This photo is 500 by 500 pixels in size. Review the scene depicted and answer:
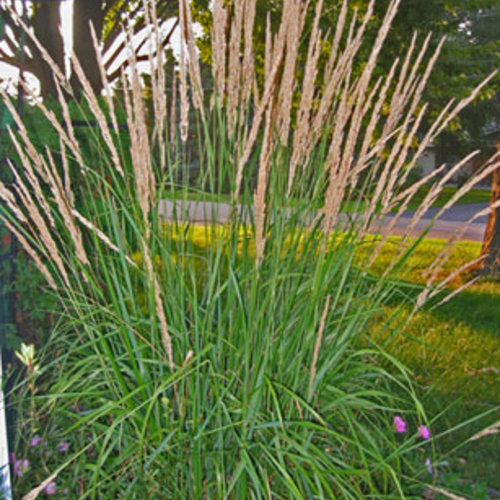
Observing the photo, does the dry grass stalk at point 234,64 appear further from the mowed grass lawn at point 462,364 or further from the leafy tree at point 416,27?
the leafy tree at point 416,27

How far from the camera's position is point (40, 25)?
183 inches

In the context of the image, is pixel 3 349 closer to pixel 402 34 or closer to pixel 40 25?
pixel 40 25

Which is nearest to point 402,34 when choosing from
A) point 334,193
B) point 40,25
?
point 40,25

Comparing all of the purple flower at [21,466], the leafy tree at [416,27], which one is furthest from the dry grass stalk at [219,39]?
the leafy tree at [416,27]

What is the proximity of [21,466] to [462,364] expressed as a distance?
2.43 m

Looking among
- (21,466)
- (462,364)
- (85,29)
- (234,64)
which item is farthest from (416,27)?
(21,466)

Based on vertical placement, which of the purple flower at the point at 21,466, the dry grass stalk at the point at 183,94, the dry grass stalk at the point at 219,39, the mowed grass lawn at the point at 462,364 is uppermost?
the dry grass stalk at the point at 219,39

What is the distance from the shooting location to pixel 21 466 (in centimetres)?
178

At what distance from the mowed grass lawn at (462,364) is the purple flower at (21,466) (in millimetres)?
1050

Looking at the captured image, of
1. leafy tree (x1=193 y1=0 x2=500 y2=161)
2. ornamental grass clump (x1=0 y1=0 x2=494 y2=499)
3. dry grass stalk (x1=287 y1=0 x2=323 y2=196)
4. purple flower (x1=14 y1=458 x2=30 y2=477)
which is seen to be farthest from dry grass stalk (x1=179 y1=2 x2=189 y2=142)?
leafy tree (x1=193 y1=0 x2=500 y2=161)

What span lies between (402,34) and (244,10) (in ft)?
15.8

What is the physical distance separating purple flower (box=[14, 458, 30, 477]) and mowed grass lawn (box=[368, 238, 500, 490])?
105 cm

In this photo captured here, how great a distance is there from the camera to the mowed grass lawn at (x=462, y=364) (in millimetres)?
2504

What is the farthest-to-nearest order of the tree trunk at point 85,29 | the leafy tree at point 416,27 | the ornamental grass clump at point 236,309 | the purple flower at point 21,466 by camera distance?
the leafy tree at point 416,27
the tree trunk at point 85,29
the purple flower at point 21,466
the ornamental grass clump at point 236,309
